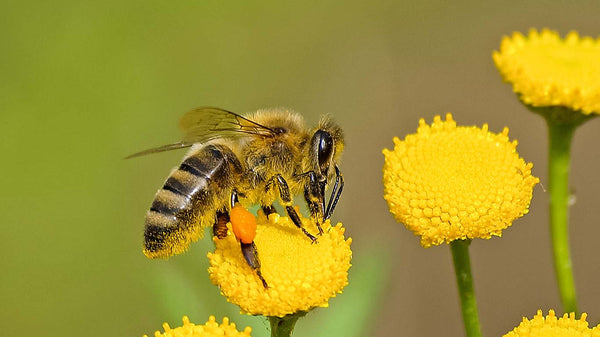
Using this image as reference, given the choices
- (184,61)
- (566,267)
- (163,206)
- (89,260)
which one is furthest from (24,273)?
(566,267)

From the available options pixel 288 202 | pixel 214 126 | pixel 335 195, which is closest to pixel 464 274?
pixel 335 195

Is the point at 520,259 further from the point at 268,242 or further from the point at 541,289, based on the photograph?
the point at 268,242

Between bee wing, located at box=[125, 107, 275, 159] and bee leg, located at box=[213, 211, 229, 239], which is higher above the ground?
bee wing, located at box=[125, 107, 275, 159]

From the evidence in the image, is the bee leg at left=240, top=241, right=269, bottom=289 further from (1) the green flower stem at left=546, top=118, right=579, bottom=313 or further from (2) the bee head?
(1) the green flower stem at left=546, top=118, right=579, bottom=313

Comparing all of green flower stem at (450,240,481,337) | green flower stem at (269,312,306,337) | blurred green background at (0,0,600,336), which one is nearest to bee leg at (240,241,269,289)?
green flower stem at (269,312,306,337)

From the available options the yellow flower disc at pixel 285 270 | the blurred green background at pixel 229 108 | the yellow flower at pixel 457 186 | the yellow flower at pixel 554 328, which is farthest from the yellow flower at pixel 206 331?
the blurred green background at pixel 229 108

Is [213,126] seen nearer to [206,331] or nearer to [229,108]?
[206,331]

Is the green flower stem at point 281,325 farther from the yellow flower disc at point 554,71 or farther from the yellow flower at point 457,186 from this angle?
the yellow flower disc at point 554,71
